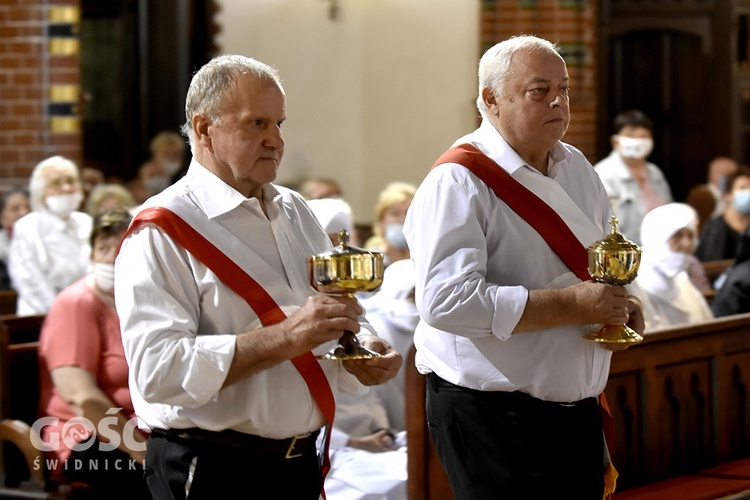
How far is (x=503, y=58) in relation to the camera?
301cm

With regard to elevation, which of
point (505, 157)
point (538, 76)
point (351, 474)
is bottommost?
point (351, 474)

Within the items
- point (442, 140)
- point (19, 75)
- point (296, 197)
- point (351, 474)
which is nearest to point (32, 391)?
point (351, 474)

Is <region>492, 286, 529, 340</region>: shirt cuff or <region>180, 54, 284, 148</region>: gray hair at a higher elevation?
<region>180, 54, 284, 148</region>: gray hair

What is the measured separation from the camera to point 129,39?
11.9 meters

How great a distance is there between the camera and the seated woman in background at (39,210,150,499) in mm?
4430

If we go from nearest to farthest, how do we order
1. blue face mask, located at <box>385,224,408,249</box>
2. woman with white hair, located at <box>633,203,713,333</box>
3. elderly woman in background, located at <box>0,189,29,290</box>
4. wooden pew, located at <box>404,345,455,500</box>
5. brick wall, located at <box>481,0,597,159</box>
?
wooden pew, located at <box>404,345,455,500</box> < woman with white hair, located at <box>633,203,713,333</box> < blue face mask, located at <box>385,224,408,249</box> < elderly woman in background, located at <box>0,189,29,290</box> < brick wall, located at <box>481,0,597,159</box>

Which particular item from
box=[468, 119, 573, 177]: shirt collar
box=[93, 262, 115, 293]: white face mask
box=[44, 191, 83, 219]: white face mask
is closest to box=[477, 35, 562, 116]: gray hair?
box=[468, 119, 573, 177]: shirt collar

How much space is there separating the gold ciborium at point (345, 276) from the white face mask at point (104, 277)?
220 centimetres

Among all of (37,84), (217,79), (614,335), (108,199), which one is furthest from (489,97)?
(37,84)

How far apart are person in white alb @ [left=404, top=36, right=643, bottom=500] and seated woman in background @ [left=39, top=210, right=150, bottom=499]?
1.81 meters

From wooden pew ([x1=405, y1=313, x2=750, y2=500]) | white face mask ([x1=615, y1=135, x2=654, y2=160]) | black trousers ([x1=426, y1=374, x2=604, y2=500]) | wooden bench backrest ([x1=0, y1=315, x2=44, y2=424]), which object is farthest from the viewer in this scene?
white face mask ([x1=615, y1=135, x2=654, y2=160])

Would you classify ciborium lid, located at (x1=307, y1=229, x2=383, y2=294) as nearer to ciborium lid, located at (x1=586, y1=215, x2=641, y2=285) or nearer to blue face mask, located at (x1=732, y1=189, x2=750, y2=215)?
ciborium lid, located at (x1=586, y1=215, x2=641, y2=285)

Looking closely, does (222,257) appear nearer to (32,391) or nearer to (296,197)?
(296,197)

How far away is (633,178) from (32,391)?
5.20 m
